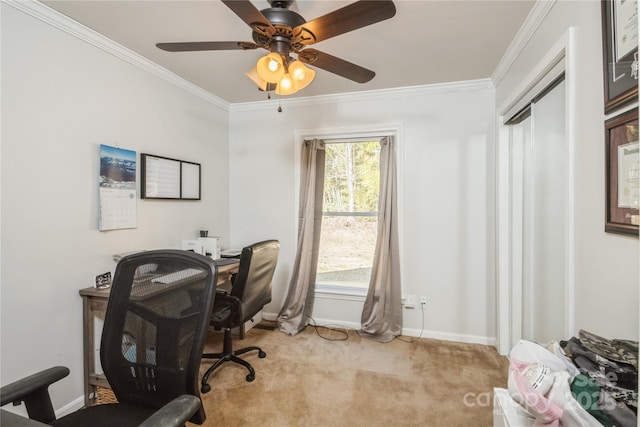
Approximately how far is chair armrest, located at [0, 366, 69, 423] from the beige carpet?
3.16 feet

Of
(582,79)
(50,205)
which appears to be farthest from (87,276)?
(582,79)

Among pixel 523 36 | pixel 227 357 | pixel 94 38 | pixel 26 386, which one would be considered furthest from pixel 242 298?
pixel 523 36

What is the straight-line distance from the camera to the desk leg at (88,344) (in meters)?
1.94

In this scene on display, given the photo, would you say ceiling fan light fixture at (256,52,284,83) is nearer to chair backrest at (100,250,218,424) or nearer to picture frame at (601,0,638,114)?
chair backrest at (100,250,218,424)

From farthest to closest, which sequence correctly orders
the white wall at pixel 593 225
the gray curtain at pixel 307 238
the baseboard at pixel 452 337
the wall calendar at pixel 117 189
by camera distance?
the gray curtain at pixel 307 238
the baseboard at pixel 452 337
the wall calendar at pixel 117 189
the white wall at pixel 593 225

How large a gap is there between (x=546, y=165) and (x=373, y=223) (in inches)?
63.6

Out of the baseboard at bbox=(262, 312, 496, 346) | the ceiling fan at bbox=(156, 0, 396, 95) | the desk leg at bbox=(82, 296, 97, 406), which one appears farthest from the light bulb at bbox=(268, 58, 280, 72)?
the baseboard at bbox=(262, 312, 496, 346)

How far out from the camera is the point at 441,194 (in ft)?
9.54

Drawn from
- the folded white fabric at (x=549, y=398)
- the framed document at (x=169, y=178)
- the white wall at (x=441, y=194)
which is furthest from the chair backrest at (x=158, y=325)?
the white wall at (x=441, y=194)

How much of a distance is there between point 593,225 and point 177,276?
1.72m

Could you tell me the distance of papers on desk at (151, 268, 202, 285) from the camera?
1.20 metres

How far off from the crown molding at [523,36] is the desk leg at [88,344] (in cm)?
323

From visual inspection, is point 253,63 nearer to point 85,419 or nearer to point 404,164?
point 404,164

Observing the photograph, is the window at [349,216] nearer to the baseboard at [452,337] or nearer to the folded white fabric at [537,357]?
the baseboard at [452,337]
